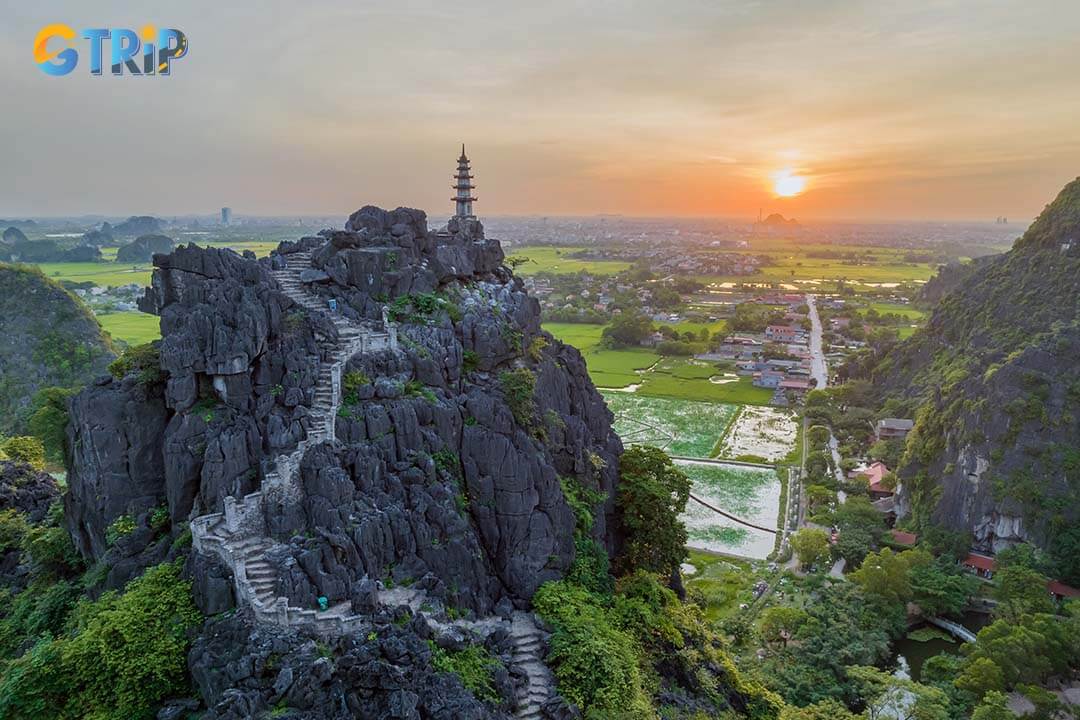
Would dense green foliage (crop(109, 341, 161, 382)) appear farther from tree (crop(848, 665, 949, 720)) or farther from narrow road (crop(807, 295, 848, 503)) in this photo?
narrow road (crop(807, 295, 848, 503))

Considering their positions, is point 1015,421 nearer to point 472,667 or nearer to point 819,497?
point 819,497

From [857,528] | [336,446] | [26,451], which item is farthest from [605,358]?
[336,446]

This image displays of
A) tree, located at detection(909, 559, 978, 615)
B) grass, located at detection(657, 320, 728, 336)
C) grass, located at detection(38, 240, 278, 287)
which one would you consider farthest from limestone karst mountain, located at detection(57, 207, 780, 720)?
grass, located at detection(38, 240, 278, 287)

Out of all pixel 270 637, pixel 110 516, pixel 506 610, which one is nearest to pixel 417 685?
pixel 270 637

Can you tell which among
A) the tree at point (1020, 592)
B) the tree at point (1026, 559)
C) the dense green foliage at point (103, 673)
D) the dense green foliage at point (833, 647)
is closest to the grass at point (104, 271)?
the dense green foliage at point (103, 673)

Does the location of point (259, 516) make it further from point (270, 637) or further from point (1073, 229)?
point (1073, 229)
